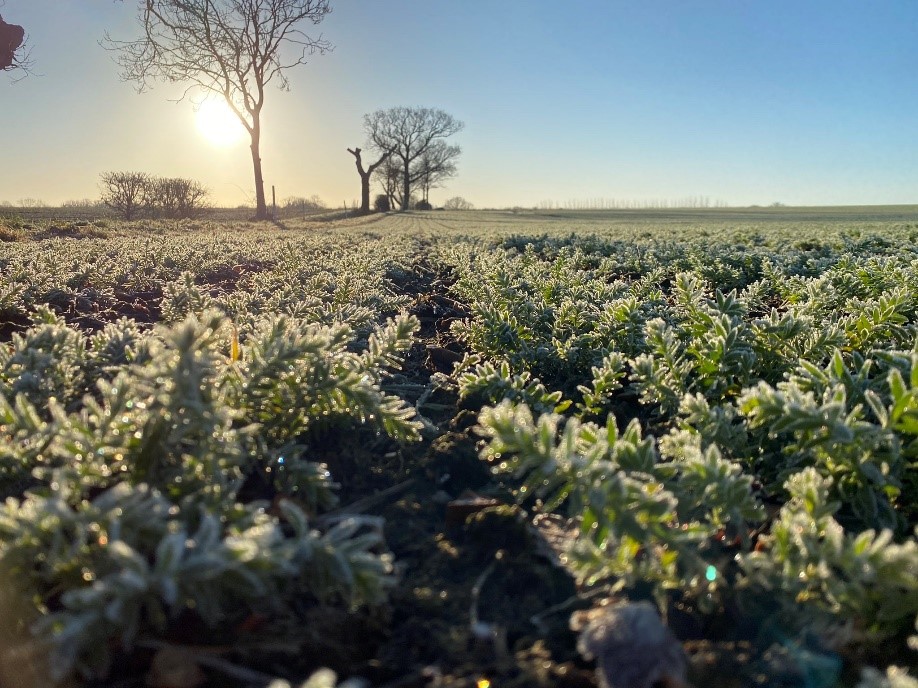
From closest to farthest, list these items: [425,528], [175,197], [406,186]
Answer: [425,528]
[175,197]
[406,186]

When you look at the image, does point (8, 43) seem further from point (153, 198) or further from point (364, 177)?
point (364, 177)

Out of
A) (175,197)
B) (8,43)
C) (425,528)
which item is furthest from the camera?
(175,197)

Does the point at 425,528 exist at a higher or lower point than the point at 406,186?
lower

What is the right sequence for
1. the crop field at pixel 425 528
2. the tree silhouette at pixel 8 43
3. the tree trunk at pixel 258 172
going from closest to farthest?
the crop field at pixel 425 528, the tree silhouette at pixel 8 43, the tree trunk at pixel 258 172

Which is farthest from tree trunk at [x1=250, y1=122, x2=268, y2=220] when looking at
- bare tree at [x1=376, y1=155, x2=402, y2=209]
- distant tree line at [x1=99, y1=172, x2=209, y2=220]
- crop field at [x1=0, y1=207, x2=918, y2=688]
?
bare tree at [x1=376, y1=155, x2=402, y2=209]

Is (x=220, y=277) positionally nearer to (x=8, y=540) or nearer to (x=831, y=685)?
(x=8, y=540)

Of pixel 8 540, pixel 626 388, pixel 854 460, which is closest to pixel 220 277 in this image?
pixel 626 388

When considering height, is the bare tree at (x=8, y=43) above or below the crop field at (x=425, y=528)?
above

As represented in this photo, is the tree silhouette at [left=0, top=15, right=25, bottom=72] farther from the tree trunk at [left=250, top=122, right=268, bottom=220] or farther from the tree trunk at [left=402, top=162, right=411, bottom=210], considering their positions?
the tree trunk at [left=402, top=162, right=411, bottom=210]

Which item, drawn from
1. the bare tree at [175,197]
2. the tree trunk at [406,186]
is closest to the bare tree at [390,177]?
the tree trunk at [406,186]

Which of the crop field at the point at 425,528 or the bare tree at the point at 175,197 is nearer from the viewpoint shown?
the crop field at the point at 425,528

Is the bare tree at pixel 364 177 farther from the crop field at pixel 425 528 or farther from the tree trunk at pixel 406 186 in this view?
the crop field at pixel 425 528

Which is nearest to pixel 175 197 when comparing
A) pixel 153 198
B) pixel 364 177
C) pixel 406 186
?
pixel 153 198

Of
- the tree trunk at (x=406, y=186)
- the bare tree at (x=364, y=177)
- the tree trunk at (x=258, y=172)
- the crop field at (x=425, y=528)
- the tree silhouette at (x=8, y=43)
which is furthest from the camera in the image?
the tree trunk at (x=406, y=186)
